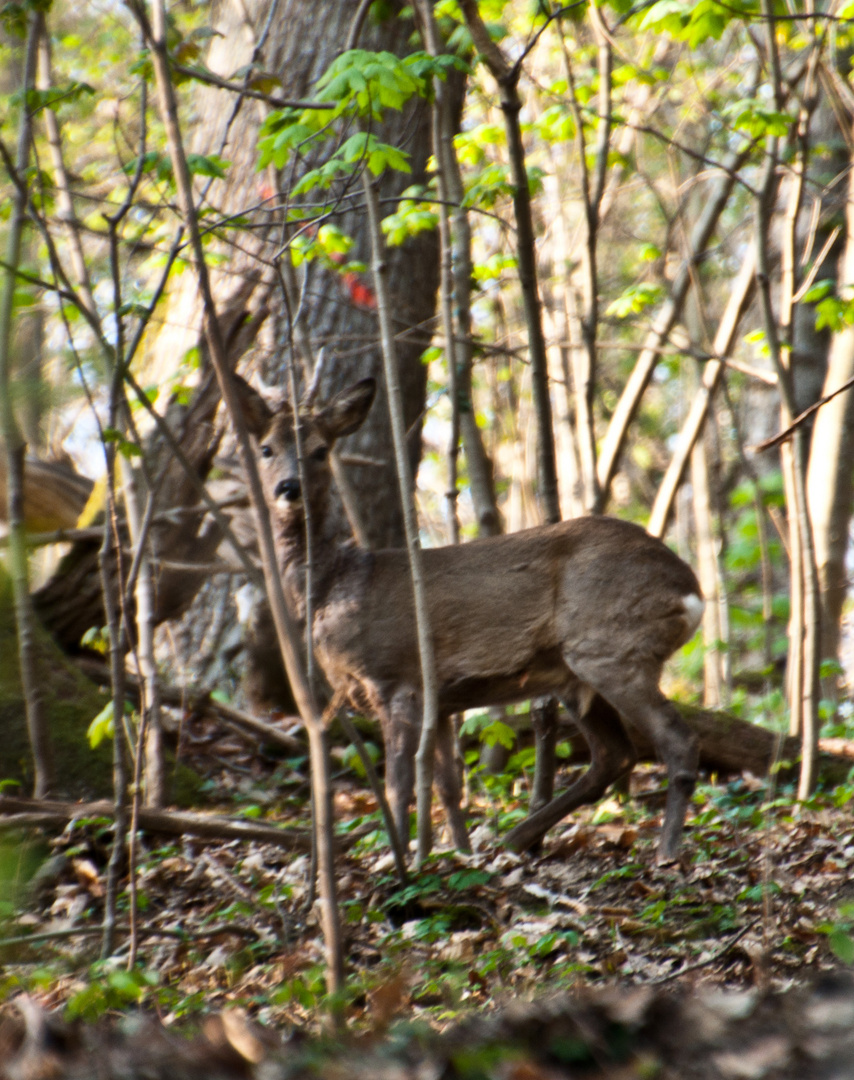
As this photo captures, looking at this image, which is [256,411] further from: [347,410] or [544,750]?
[544,750]

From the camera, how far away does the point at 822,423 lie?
755 cm

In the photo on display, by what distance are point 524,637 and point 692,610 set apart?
0.88m

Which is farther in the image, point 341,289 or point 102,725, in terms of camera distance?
point 341,289

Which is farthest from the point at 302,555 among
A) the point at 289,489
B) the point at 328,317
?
the point at 328,317

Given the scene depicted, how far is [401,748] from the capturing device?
5477 mm

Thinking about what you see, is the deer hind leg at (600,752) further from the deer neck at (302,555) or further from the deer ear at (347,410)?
the deer ear at (347,410)

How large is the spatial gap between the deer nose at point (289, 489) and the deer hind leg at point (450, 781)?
1479 millimetres

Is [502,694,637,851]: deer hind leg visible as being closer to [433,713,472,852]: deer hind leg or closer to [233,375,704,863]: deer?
[233,375,704,863]: deer

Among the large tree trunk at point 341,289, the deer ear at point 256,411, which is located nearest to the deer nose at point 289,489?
the deer ear at point 256,411

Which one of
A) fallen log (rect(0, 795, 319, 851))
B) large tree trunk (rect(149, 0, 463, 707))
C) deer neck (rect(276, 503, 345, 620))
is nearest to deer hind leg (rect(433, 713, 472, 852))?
fallen log (rect(0, 795, 319, 851))

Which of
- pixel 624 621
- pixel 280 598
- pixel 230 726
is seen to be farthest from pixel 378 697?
pixel 280 598

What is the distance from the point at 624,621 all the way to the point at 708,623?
8.16m

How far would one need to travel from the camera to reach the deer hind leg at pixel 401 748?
528 centimetres

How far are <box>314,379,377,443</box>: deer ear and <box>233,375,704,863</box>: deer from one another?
260mm
